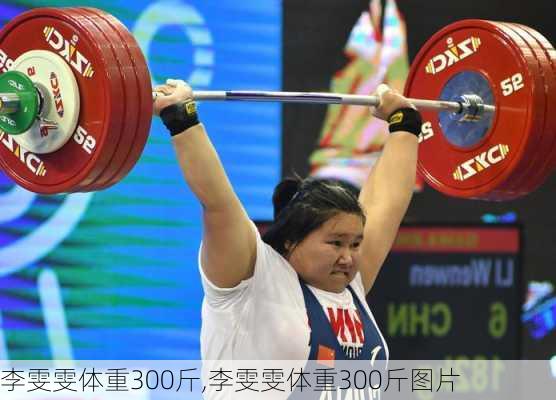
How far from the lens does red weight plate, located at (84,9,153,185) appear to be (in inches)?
133

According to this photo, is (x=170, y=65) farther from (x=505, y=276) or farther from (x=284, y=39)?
(x=505, y=276)

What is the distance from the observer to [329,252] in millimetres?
3443

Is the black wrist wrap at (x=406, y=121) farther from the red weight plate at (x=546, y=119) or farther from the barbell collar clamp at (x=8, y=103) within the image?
the barbell collar clamp at (x=8, y=103)

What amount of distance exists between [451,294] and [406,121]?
1.42m

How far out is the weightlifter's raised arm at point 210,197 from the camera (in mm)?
3264

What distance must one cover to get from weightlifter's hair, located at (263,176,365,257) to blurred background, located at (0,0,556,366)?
5.35 feet

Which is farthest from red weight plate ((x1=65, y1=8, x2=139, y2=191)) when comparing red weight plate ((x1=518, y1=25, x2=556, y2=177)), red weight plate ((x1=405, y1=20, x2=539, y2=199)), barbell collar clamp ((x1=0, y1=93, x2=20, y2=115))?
red weight plate ((x1=518, y1=25, x2=556, y2=177))

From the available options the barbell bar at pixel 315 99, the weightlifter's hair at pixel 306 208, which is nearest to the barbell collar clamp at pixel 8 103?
the barbell bar at pixel 315 99

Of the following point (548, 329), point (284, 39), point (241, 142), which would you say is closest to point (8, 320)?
point (241, 142)

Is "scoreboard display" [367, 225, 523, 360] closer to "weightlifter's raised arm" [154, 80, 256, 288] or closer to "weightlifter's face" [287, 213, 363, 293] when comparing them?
"weightlifter's face" [287, 213, 363, 293]

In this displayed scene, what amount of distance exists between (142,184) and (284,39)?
1.00m

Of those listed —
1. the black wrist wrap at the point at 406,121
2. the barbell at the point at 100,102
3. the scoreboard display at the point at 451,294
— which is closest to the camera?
the barbell at the point at 100,102

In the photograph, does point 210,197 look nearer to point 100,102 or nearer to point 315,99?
point 100,102

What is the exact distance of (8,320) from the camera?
222 inches
